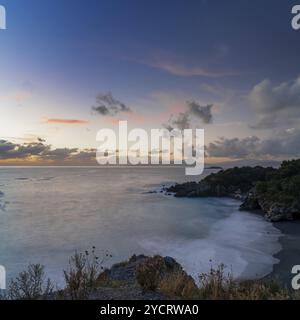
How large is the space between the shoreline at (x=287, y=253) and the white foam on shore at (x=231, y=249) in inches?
17.3

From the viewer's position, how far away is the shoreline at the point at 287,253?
1768 centimetres

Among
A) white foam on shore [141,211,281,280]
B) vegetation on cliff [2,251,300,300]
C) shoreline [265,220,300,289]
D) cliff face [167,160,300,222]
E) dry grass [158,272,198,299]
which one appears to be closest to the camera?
vegetation on cliff [2,251,300,300]

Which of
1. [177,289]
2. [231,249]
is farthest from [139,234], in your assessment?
[177,289]

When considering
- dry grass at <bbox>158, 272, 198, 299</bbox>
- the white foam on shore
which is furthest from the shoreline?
dry grass at <bbox>158, 272, 198, 299</bbox>

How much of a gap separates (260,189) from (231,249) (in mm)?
21295

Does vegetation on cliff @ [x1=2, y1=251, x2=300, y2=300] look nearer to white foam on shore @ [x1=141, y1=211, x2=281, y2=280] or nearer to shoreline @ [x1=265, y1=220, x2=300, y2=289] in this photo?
shoreline @ [x1=265, y1=220, x2=300, y2=289]

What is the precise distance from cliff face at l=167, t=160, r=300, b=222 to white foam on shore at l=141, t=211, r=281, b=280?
3.34 m

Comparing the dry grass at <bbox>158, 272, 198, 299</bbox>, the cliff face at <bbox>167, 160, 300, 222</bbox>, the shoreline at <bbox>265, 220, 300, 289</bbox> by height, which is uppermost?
the dry grass at <bbox>158, 272, 198, 299</bbox>

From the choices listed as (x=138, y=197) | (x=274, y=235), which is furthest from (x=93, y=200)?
(x=274, y=235)

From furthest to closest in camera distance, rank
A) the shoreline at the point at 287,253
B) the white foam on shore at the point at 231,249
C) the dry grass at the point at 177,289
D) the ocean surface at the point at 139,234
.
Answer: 1. the ocean surface at the point at 139,234
2. the white foam on shore at the point at 231,249
3. the shoreline at the point at 287,253
4. the dry grass at the point at 177,289

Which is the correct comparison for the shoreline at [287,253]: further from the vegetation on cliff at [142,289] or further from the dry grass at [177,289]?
the dry grass at [177,289]

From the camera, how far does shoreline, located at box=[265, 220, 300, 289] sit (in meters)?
17.7

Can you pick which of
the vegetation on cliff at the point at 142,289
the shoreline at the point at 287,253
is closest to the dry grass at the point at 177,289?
the vegetation on cliff at the point at 142,289

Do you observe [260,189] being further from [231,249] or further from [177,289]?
[177,289]
